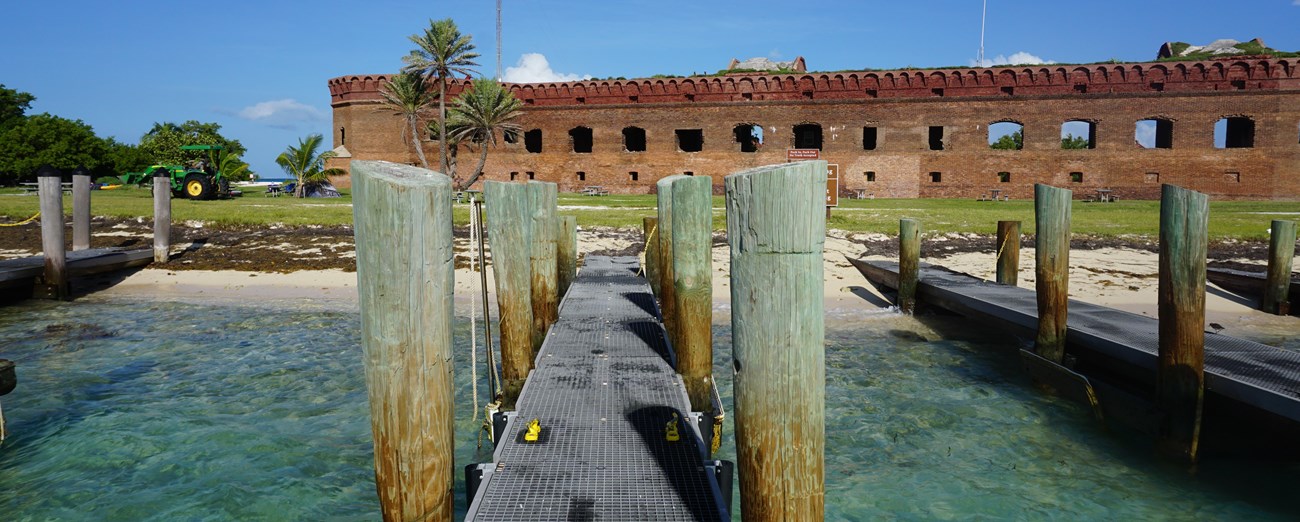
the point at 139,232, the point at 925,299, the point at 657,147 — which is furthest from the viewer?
the point at 657,147

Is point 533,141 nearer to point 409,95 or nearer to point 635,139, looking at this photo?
point 635,139

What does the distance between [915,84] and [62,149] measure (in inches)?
1887

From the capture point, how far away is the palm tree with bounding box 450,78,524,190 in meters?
31.9

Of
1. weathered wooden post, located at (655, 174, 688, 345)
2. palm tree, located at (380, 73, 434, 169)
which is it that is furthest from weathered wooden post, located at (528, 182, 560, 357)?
palm tree, located at (380, 73, 434, 169)

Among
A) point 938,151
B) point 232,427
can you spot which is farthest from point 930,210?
point 232,427

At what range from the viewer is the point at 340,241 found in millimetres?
16828

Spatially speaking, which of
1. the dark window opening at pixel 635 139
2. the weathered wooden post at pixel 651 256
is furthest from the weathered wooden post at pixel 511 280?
the dark window opening at pixel 635 139

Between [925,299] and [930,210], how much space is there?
41.9ft

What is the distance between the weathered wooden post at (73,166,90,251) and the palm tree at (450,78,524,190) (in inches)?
719

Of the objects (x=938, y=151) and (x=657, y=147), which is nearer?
(x=938, y=151)

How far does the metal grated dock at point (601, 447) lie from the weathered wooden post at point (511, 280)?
Result: 11.1 inches

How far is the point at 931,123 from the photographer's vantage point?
31844 mm

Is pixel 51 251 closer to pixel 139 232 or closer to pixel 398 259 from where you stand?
pixel 139 232

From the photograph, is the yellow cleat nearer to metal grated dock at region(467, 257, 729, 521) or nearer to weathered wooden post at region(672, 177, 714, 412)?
metal grated dock at region(467, 257, 729, 521)
